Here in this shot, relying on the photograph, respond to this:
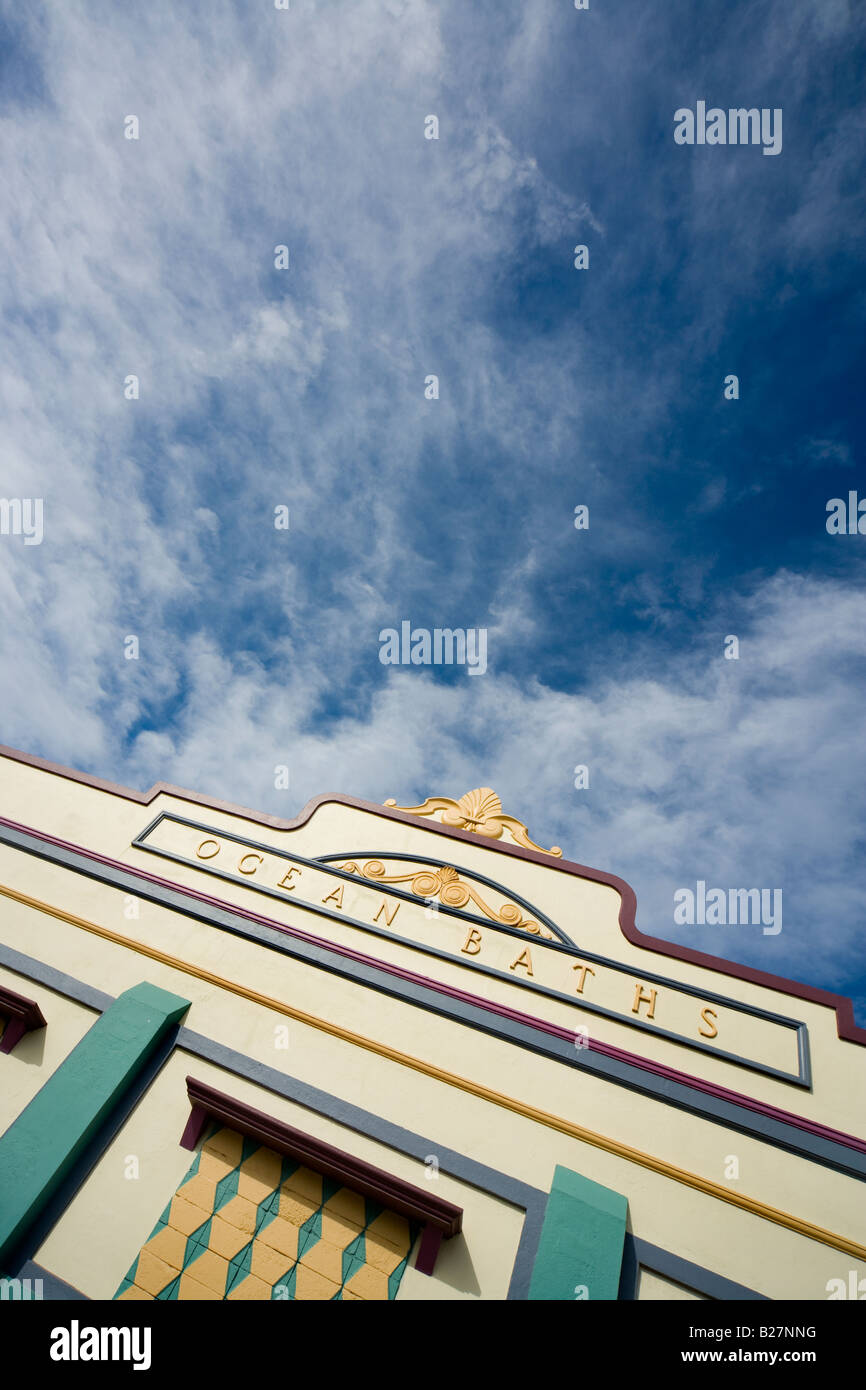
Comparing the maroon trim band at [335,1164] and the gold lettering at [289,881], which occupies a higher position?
the gold lettering at [289,881]

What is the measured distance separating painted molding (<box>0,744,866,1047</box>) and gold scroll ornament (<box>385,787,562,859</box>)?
0.25 meters

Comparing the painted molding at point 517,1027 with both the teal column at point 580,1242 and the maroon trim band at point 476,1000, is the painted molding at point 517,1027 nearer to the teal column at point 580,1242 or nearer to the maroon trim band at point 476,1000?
the maroon trim band at point 476,1000

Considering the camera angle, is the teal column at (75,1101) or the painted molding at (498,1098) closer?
the painted molding at (498,1098)

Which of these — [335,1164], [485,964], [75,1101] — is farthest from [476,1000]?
[75,1101]

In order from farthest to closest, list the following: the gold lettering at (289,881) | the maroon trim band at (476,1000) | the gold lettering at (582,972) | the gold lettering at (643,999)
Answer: the gold lettering at (289,881) → the gold lettering at (582,972) → the gold lettering at (643,999) → the maroon trim band at (476,1000)

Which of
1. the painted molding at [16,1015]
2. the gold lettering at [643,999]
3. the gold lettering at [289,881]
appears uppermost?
the gold lettering at [289,881]

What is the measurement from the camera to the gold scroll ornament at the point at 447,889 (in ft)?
27.1

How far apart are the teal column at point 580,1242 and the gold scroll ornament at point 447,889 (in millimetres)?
2582

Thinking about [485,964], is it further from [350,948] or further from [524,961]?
[350,948]

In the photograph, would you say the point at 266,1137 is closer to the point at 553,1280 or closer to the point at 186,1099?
the point at 186,1099

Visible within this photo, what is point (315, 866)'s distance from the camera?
8.98 metres

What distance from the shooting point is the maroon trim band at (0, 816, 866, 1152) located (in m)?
6.44

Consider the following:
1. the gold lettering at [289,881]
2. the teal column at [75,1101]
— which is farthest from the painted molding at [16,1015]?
the gold lettering at [289,881]
